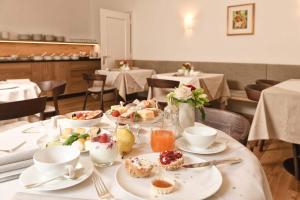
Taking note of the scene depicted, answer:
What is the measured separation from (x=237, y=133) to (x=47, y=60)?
4950mm

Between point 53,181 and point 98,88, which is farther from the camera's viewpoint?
point 98,88

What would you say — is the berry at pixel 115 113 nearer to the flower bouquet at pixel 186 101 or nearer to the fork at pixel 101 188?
the flower bouquet at pixel 186 101

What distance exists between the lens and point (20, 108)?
179cm

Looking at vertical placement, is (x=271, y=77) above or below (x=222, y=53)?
below

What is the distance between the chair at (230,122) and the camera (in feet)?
4.36

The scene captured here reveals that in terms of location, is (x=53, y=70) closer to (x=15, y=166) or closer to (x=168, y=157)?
(x=15, y=166)

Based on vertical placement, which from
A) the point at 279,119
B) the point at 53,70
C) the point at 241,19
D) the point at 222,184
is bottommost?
the point at 279,119

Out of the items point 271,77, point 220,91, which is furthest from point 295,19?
point 220,91

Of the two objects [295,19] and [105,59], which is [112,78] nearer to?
[105,59]

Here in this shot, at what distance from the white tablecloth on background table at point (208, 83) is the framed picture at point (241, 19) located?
1.00 m

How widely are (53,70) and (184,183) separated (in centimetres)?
535

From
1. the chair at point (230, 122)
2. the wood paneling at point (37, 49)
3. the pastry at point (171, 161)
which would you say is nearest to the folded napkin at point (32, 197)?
the pastry at point (171, 161)

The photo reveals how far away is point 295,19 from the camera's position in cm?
406

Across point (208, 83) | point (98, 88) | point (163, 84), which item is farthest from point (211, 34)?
point (98, 88)
